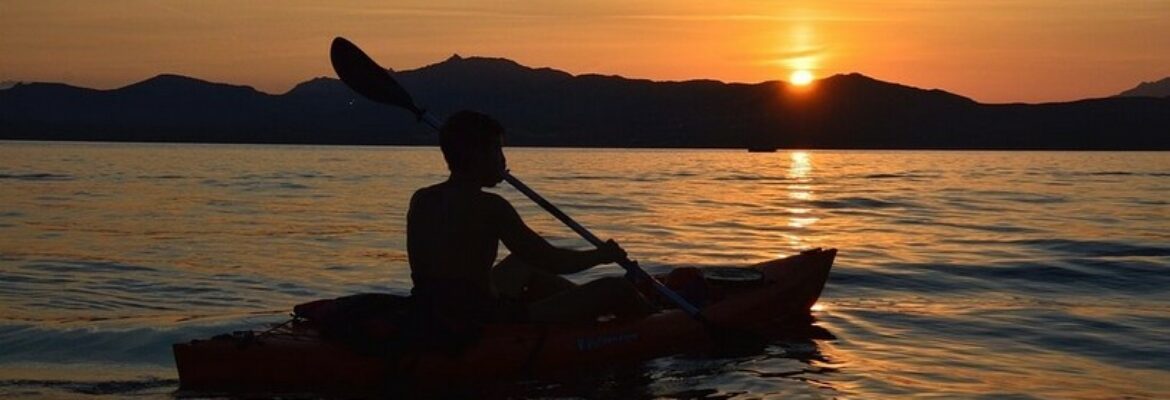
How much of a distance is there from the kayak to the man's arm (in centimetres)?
77

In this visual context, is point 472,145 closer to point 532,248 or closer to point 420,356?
point 532,248

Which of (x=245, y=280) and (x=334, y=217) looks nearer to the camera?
(x=245, y=280)

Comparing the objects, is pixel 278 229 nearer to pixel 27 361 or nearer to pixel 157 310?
pixel 157 310

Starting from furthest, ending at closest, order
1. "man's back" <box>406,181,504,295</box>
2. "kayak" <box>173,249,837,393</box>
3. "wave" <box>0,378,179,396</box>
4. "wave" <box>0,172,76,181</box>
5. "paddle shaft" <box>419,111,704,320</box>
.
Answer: "wave" <box>0,172,76,181</box>
"paddle shaft" <box>419,111,704,320</box>
"wave" <box>0,378,179,396</box>
"kayak" <box>173,249,837,393</box>
"man's back" <box>406,181,504,295</box>

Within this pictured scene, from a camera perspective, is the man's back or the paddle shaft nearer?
the man's back

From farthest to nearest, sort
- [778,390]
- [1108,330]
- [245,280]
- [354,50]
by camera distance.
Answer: [245,280]
[1108,330]
[354,50]
[778,390]

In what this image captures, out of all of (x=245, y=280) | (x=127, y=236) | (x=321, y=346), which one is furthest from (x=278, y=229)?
(x=321, y=346)

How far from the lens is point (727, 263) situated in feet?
55.9

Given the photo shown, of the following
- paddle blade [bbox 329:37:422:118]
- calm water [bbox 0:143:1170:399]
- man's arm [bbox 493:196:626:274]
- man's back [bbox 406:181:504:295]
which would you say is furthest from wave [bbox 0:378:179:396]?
paddle blade [bbox 329:37:422:118]

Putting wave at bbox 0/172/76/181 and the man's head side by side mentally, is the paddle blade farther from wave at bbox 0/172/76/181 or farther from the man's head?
wave at bbox 0/172/76/181

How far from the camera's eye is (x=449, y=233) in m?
7.64

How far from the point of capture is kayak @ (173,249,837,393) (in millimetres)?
7875

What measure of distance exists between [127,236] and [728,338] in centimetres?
1340

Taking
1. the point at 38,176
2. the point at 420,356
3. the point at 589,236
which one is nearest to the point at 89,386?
the point at 420,356
